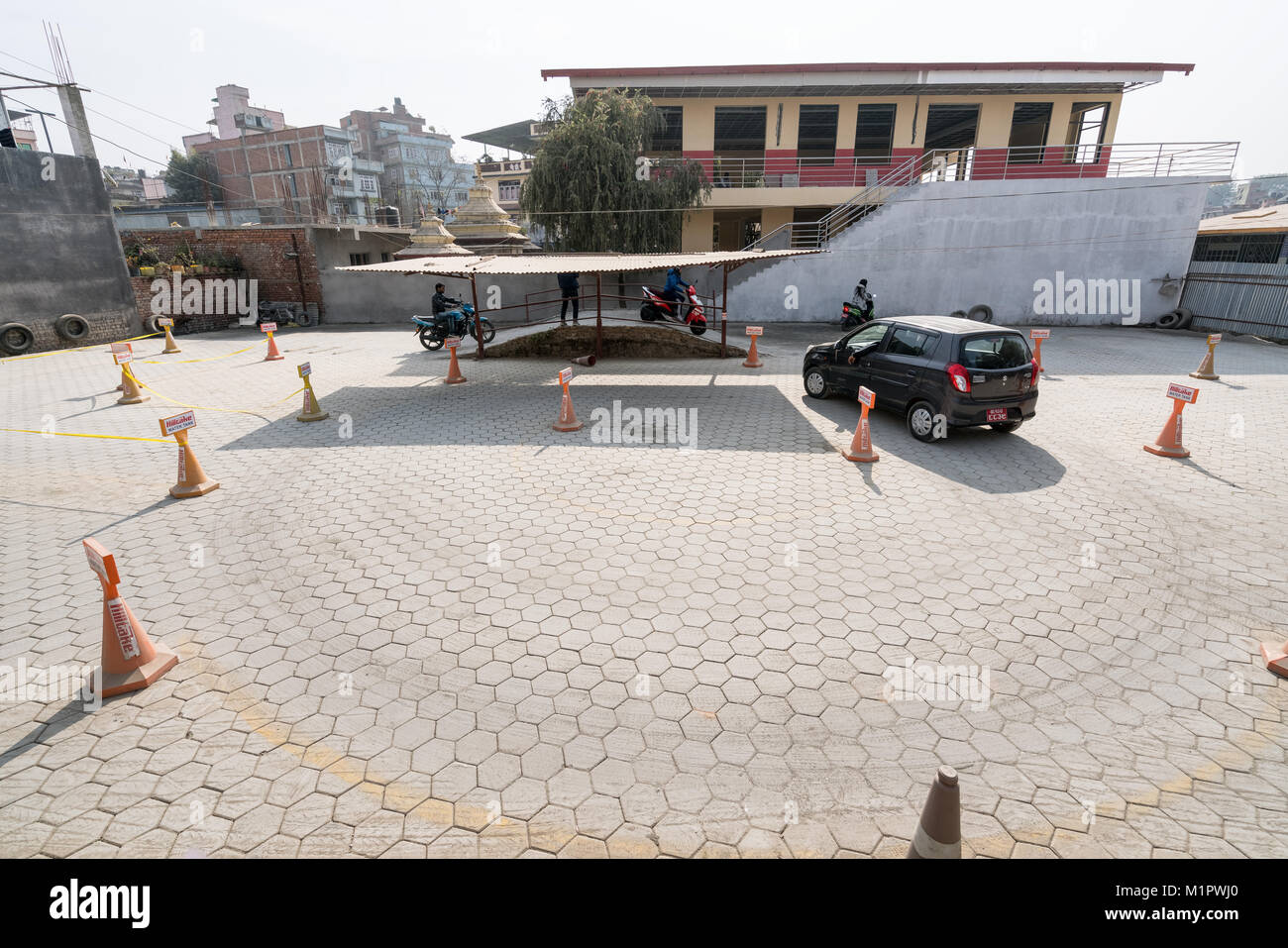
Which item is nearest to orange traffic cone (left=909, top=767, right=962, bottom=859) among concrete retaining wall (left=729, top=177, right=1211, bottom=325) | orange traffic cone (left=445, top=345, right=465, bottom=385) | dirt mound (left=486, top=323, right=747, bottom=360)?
orange traffic cone (left=445, top=345, right=465, bottom=385)

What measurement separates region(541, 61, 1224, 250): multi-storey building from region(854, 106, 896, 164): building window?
0.18 feet

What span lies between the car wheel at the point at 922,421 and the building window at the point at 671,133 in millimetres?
21904

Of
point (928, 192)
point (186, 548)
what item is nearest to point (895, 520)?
→ point (186, 548)

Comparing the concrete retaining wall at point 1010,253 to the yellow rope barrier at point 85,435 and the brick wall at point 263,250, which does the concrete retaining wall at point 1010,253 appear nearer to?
the brick wall at point 263,250

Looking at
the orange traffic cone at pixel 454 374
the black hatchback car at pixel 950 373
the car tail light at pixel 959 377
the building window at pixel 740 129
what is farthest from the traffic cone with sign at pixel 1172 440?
the building window at pixel 740 129

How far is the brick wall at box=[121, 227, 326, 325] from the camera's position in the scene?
Result: 2192 centimetres

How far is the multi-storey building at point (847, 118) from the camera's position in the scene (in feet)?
78.1

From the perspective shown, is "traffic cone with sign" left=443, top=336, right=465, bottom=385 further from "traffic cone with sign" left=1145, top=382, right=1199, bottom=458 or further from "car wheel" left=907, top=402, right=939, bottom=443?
"traffic cone with sign" left=1145, top=382, right=1199, bottom=458

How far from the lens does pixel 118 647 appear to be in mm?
4309

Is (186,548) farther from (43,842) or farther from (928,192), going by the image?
(928,192)

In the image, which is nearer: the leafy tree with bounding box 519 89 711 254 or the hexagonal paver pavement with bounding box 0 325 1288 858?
the hexagonal paver pavement with bounding box 0 325 1288 858

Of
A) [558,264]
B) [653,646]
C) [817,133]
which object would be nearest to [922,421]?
[653,646]

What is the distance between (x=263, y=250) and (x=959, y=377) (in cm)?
2435
